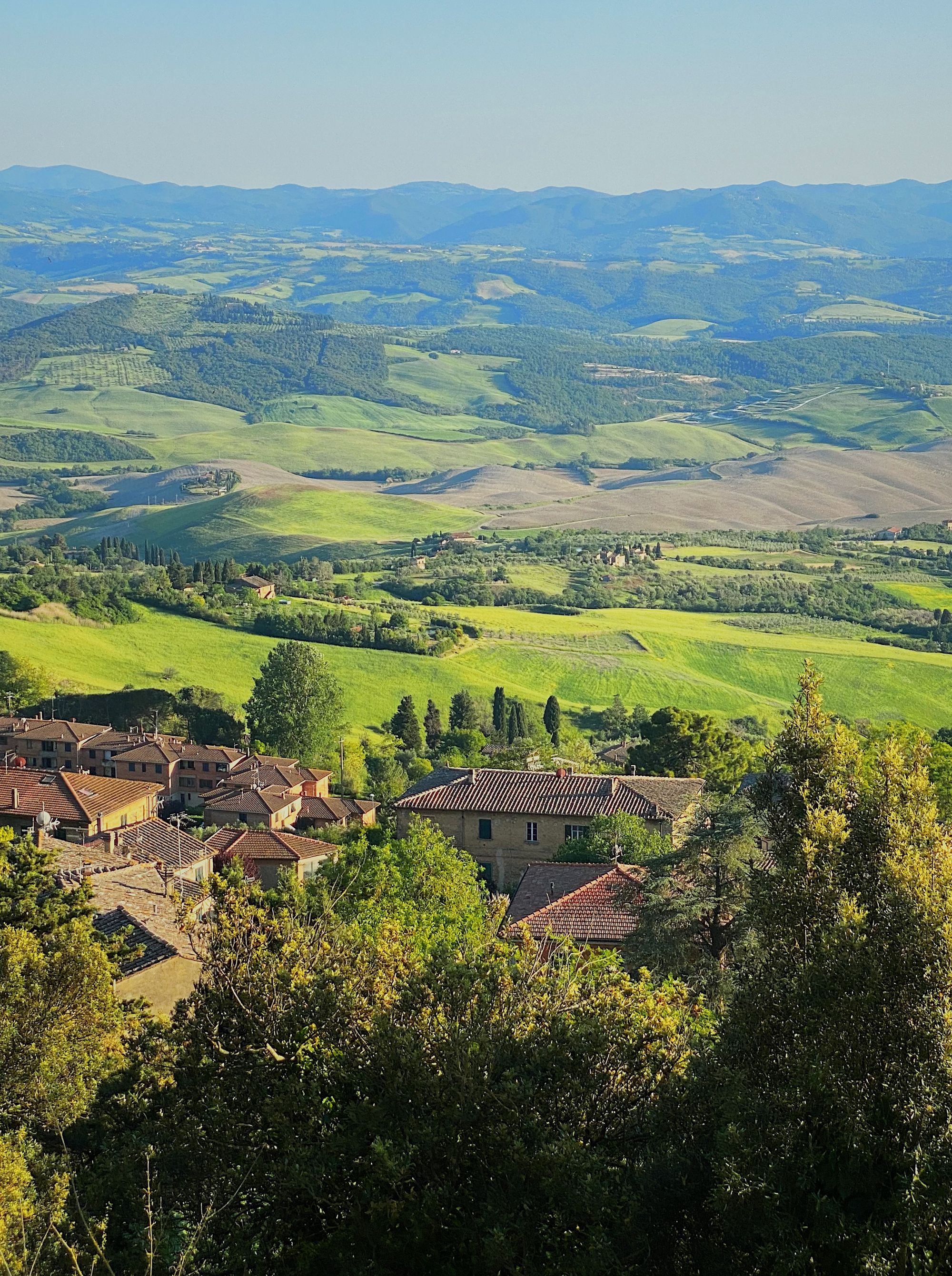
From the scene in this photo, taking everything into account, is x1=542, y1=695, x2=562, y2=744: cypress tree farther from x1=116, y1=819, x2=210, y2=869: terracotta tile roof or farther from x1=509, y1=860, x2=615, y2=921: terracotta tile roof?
x1=509, y1=860, x2=615, y2=921: terracotta tile roof

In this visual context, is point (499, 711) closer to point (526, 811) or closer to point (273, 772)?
point (273, 772)

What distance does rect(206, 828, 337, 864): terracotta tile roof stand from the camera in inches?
2201

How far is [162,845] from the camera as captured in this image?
177ft

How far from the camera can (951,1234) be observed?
13.0 m

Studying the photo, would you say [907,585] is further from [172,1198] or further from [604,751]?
[172,1198]

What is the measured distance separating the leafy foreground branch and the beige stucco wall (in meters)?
34.8

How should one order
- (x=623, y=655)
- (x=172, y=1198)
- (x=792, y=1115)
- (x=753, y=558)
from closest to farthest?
(x=792, y=1115) < (x=172, y=1198) < (x=623, y=655) < (x=753, y=558)

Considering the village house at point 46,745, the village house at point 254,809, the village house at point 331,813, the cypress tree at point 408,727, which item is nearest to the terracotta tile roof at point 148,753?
the village house at point 46,745

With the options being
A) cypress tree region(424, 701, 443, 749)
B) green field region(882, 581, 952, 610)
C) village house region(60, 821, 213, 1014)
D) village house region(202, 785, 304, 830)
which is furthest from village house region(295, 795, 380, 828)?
green field region(882, 581, 952, 610)

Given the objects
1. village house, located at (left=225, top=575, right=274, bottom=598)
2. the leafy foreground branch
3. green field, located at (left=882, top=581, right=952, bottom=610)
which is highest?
Answer: the leafy foreground branch

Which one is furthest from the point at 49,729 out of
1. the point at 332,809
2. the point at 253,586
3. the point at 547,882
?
the point at 253,586

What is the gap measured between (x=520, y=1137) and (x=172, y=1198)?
500cm

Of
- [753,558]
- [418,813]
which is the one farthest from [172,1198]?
[753,558]

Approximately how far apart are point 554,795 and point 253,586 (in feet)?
289
